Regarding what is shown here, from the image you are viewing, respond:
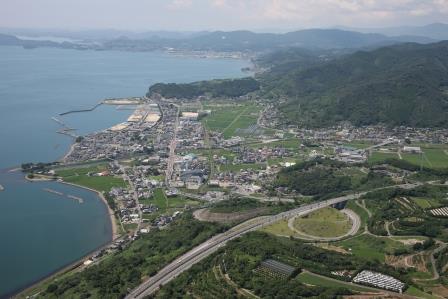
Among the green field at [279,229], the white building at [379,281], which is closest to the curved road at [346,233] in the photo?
the green field at [279,229]

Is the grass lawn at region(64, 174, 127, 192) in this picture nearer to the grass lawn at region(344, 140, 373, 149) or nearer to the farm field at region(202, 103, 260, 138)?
the farm field at region(202, 103, 260, 138)

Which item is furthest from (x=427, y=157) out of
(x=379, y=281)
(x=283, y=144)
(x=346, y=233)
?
(x=379, y=281)

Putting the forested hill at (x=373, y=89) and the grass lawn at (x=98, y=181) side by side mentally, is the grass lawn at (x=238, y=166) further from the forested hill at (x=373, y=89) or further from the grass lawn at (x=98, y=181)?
the forested hill at (x=373, y=89)

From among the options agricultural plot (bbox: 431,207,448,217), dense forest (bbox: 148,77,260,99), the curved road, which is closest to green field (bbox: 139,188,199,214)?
the curved road

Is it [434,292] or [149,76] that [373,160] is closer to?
[434,292]

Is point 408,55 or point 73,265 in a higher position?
point 408,55

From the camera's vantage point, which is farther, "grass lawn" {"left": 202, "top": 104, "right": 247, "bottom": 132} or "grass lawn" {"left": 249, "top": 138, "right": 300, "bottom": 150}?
"grass lawn" {"left": 202, "top": 104, "right": 247, "bottom": 132}

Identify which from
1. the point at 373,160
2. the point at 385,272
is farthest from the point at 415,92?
the point at 385,272
